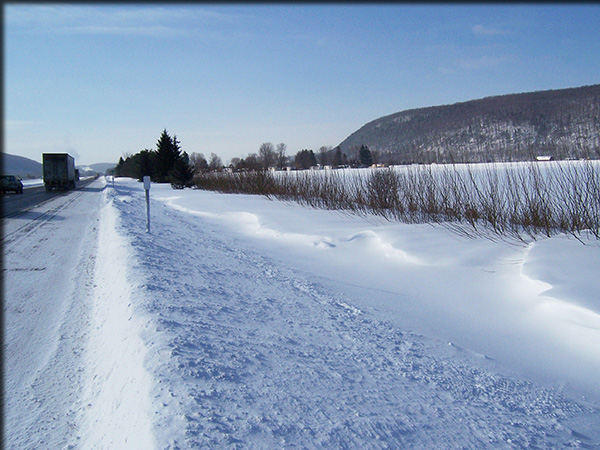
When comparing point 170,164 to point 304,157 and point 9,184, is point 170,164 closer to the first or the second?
point 9,184

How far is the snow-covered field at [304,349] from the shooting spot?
9.67ft

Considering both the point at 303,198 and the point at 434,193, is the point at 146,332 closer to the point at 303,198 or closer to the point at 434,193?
the point at 434,193

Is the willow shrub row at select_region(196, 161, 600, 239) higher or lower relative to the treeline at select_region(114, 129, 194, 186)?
lower

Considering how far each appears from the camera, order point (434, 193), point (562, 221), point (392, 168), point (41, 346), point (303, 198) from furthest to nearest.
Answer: point (303, 198)
point (392, 168)
point (434, 193)
point (562, 221)
point (41, 346)

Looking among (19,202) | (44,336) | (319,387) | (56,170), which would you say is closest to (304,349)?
(319,387)

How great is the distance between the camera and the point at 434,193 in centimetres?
1361

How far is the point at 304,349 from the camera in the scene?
419 cm

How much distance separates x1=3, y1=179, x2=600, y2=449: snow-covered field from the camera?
295 centimetres

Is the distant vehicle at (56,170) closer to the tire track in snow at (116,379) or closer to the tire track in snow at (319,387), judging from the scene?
the tire track in snow at (116,379)

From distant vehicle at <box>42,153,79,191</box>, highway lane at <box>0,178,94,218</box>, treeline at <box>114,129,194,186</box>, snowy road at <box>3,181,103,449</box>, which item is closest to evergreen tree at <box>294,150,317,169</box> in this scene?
treeline at <box>114,129,194,186</box>

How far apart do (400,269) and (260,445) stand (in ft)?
20.6

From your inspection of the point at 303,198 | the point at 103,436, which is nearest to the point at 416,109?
the point at 303,198

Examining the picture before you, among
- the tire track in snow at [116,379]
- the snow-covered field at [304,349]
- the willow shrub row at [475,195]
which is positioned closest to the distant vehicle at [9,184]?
the willow shrub row at [475,195]

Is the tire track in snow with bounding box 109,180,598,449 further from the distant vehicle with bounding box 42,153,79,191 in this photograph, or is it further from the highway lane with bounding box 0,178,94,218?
the distant vehicle with bounding box 42,153,79,191
